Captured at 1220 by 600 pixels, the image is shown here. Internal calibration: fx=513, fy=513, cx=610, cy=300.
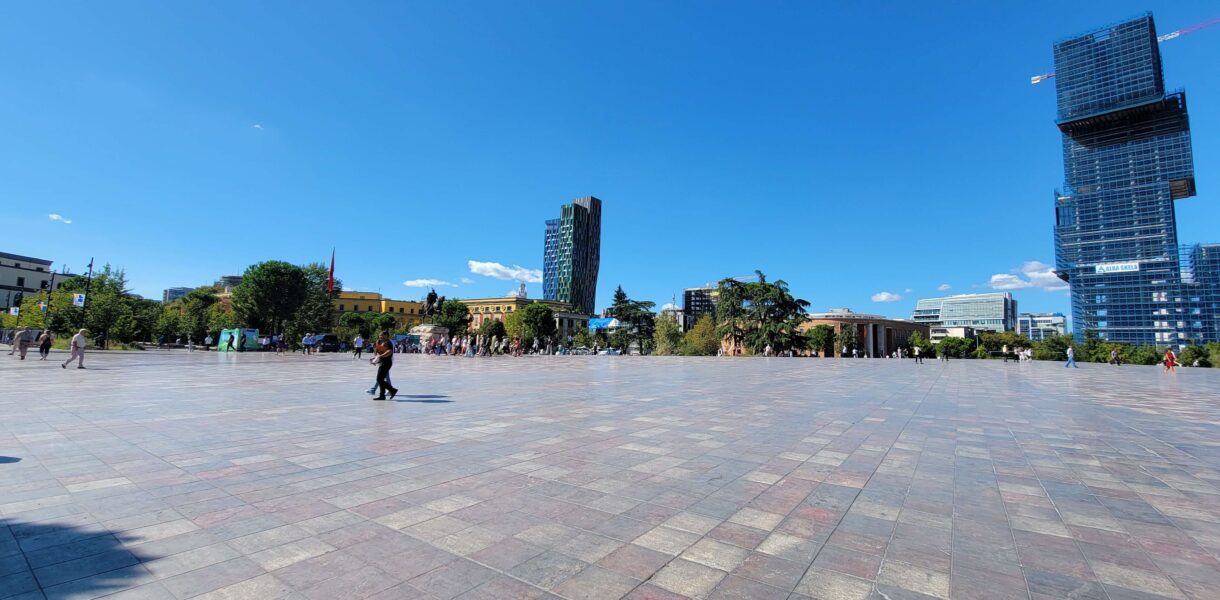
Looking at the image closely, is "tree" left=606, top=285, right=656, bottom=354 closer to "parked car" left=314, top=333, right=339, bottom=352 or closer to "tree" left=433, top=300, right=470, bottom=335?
"tree" left=433, top=300, right=470, bottom=335

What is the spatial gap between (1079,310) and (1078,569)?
6317 inches

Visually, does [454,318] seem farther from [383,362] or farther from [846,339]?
[383,362]

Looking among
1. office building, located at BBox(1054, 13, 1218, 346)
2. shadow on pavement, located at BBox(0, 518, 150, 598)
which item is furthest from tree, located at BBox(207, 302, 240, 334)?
office building, located at BBox(1054, 13, 1218, 346)

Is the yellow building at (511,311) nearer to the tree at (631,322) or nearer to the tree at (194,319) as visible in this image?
the tree at (631,322)

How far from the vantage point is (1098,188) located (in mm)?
126188

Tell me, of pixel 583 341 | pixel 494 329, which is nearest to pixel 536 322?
pixel 494 329

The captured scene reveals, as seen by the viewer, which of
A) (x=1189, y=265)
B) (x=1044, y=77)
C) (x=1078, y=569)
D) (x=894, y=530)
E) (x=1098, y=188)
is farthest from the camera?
(x=1044, y=77)

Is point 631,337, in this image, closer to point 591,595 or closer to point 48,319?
point 48,319

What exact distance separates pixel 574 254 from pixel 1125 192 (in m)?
140

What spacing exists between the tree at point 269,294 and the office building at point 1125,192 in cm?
15617

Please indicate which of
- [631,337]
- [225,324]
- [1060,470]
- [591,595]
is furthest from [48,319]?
[631,337]

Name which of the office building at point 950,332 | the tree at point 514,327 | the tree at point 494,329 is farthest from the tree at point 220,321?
the office building at point 950,332

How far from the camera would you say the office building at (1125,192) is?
113 meters

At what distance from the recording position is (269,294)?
5600 cm
